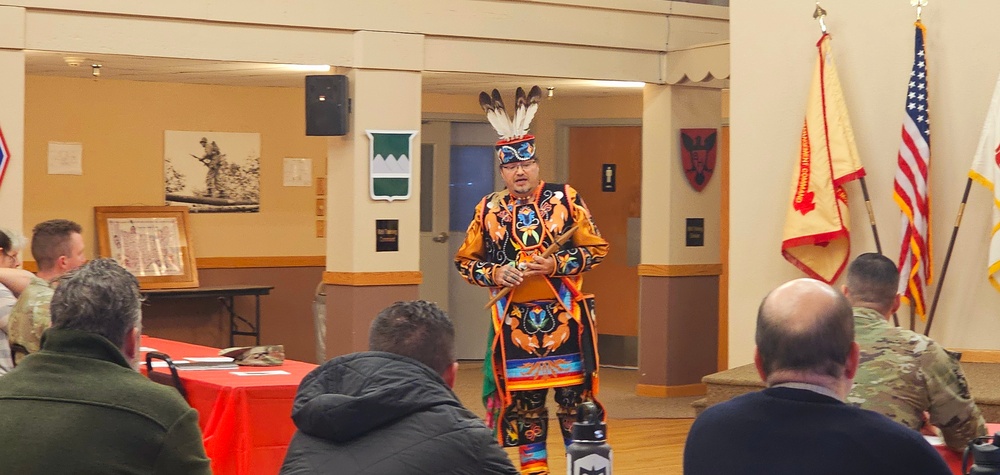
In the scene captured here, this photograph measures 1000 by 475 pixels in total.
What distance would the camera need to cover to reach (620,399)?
921 centimetres

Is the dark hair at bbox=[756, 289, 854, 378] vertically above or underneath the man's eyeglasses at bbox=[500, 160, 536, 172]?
underneath

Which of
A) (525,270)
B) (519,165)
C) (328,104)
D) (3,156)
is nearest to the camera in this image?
(525,270)

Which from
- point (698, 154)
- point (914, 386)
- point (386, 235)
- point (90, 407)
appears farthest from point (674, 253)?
point (90, 407)

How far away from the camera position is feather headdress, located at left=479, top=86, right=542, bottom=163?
5285 mm

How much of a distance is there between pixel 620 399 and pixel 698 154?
1845 mm

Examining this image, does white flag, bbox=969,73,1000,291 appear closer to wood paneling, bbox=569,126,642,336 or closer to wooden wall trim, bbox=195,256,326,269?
wood paneling, bbox=569,126,642,336

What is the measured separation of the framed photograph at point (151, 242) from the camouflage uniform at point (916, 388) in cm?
701

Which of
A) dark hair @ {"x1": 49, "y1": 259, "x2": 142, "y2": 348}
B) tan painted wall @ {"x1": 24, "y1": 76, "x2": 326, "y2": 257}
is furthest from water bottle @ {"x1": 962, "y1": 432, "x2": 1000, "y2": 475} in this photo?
tan painted wall @ {"x1": 24, "y1": 76, "x2": 326, "y2": 257}

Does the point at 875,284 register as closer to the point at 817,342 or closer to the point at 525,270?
the point at 817,342

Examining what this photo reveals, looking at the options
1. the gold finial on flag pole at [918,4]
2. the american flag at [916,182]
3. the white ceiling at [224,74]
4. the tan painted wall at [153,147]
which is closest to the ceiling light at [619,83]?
the white ceiling at [224,74]

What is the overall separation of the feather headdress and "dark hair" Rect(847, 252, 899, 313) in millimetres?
2012

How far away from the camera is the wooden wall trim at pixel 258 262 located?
9945mm

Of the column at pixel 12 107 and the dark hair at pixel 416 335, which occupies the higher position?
the column at pixel 12 107

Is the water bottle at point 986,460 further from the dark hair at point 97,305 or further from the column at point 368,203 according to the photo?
the column at point 368,203
